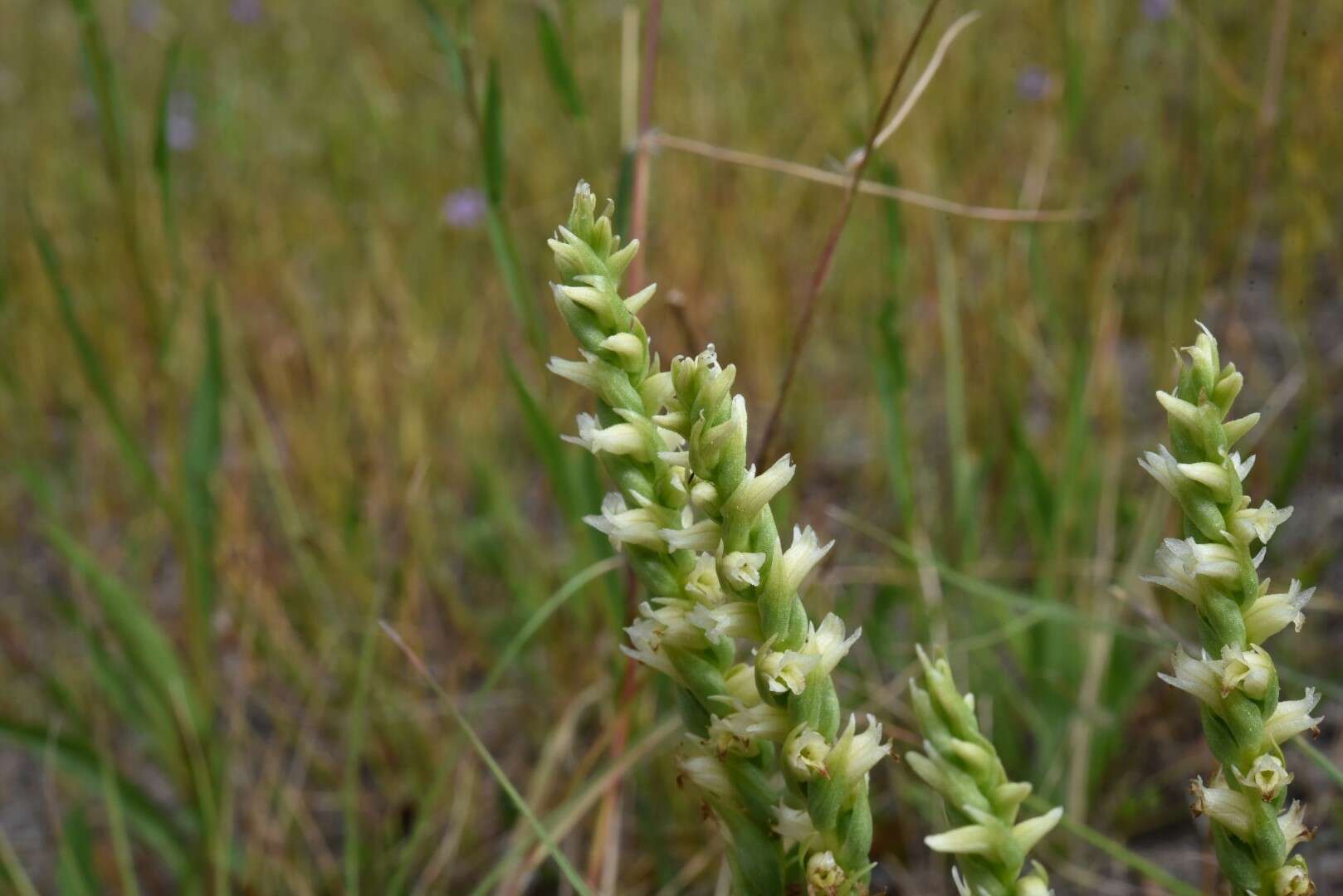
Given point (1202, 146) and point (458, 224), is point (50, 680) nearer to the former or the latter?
point (458, 224)

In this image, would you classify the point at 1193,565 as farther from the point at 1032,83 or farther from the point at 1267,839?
the point at 1032,83

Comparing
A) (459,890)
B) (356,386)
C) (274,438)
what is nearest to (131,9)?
(274,438)

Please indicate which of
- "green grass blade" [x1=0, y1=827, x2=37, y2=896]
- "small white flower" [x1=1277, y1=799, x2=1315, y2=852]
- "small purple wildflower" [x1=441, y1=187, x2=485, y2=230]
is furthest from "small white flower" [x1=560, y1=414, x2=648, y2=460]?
"small purple wildflower" [x1=441, y1=187, x2=485, y2=230]

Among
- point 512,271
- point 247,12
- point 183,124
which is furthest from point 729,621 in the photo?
point 247,12

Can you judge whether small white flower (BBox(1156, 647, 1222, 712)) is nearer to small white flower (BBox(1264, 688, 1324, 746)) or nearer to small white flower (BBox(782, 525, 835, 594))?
small white flower (BBox(1264, 688, 1324, 746))

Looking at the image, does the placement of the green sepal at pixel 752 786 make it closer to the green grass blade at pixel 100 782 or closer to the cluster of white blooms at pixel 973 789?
the cluster of white blooms at pixel 973 789

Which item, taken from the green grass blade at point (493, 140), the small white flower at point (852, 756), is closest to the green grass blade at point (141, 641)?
the green grass blade at point (493, 140)
